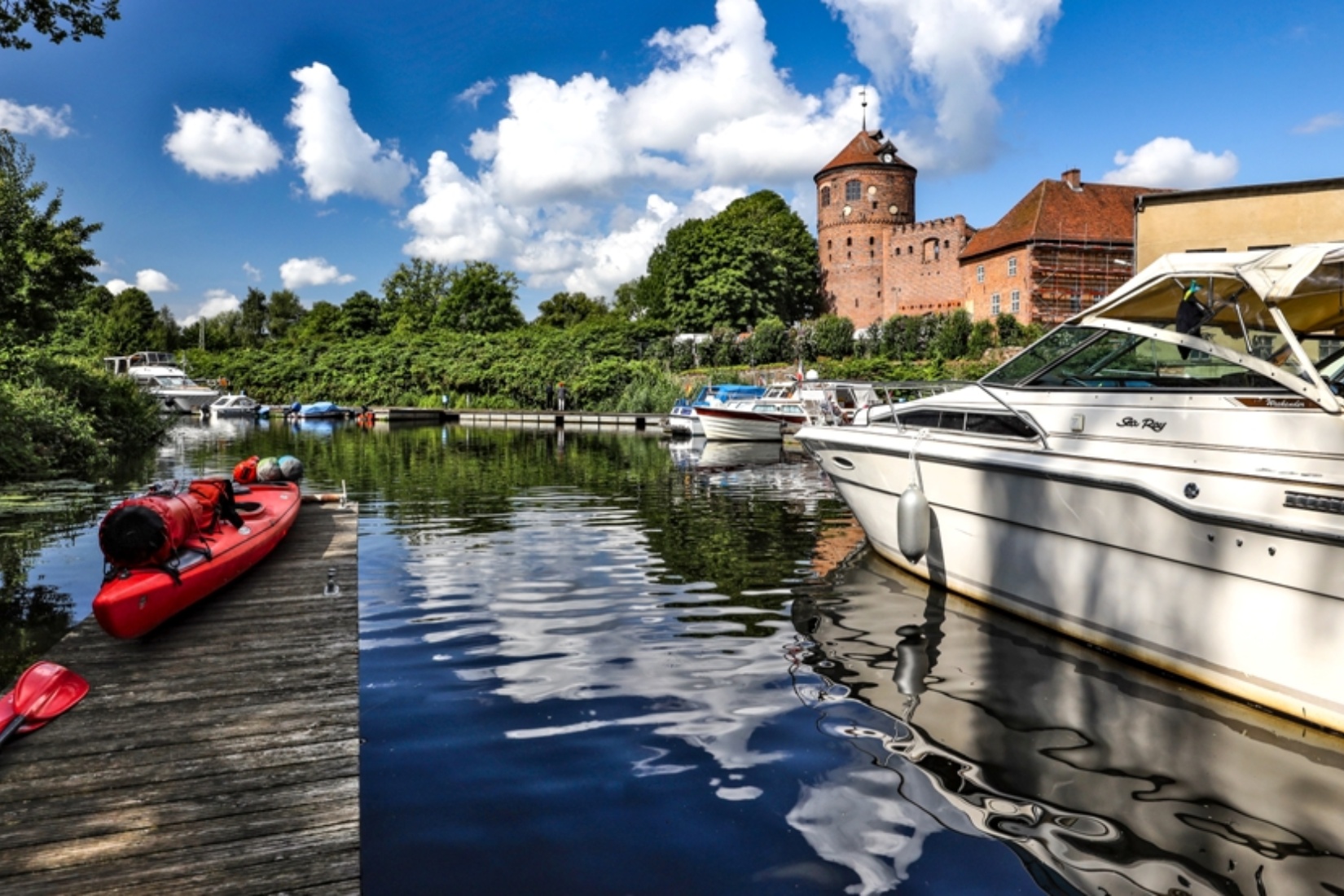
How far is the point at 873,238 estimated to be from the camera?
222 feet

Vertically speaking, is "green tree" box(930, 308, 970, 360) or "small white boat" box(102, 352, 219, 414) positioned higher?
"green tree" box(930, 308, 970, 360)

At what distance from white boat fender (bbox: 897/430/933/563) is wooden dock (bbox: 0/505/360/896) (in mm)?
4766

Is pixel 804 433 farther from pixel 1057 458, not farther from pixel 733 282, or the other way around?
pixel 733 282

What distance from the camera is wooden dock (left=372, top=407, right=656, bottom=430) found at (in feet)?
133

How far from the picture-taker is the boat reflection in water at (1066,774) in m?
3.98

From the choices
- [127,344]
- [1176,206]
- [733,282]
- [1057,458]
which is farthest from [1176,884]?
[127,344]

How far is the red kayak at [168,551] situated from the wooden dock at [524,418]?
102 feet

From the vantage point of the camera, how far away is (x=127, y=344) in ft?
255

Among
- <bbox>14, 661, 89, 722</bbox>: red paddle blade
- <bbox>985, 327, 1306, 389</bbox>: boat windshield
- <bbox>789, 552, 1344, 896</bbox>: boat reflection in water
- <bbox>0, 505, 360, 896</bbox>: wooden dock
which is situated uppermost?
<bbox>985, 327, 1306, 389</bbox>: boat windshield

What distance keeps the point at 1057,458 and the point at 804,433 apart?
4.04 meters

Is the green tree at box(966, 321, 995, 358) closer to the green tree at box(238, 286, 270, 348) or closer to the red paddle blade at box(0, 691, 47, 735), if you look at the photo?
the red paddle blade at box(0, 691, 47, 735)

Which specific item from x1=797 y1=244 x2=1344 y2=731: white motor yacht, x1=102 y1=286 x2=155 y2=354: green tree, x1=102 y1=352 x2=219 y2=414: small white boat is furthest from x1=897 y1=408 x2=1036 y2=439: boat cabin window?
x1=102 y1=286 x2=155 y2=354: green tree

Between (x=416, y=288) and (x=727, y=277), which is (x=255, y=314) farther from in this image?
(x=727, y=277)

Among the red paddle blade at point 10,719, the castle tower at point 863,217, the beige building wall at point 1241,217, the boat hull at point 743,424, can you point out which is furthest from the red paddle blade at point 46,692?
the castle tower at point 863,217
